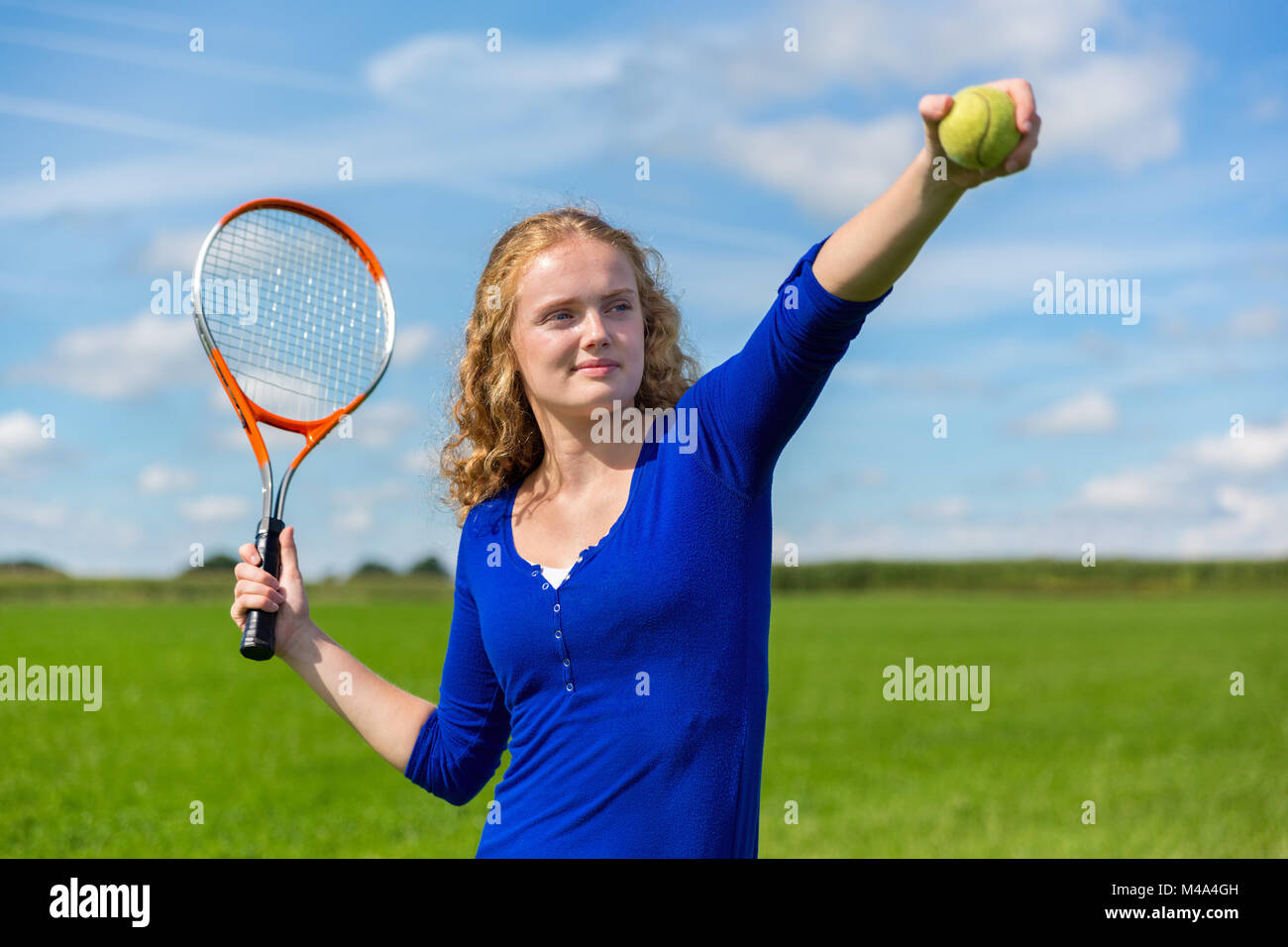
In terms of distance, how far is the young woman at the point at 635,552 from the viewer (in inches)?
105

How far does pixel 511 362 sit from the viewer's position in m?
3.55

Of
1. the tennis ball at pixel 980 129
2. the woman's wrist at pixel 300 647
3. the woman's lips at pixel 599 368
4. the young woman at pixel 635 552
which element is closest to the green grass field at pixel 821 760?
the woman's wrist at pixel 300 647

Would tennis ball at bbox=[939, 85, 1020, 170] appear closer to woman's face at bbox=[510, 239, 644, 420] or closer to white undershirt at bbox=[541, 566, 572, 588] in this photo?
woman's face at bbox=[510, 239, 644, 420]

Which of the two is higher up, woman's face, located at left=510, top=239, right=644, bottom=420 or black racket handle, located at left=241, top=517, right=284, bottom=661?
woman's face, located at left=510, top=239, right=644, bottom=420

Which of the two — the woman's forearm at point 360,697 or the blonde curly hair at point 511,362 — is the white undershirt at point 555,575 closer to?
the blonde curly hair at point 511,362

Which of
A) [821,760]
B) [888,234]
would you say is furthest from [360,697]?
[821,760]

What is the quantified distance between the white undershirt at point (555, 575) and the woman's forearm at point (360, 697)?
0.84 metres

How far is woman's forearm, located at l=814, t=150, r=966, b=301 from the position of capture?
2430 mm

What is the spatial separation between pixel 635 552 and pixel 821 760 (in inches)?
498

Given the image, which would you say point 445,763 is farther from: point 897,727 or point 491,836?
point 897,727

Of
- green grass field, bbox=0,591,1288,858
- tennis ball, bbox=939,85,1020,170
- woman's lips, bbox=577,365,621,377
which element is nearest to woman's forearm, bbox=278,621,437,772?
woman's lips, bbox=577,365,621,377

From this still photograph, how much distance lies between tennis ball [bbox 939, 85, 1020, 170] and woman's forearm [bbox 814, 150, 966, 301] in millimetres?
85
